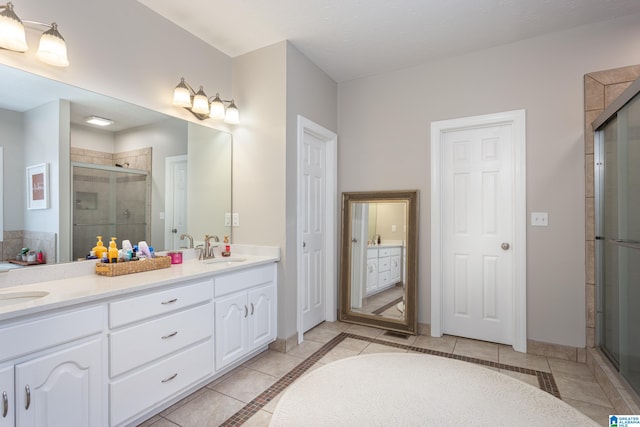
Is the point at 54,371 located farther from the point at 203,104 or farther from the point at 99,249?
the point at 203,104

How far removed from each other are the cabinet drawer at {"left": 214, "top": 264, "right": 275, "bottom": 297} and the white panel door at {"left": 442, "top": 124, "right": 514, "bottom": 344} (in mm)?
1737

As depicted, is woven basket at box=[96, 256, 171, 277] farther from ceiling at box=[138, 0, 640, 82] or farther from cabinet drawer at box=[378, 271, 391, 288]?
cabinet drawer at box=[378, 271, 391, 288]

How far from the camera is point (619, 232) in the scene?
2043mm

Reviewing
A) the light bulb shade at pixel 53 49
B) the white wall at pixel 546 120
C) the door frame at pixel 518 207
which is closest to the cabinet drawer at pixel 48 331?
the light bulb shade at pixel 53 49

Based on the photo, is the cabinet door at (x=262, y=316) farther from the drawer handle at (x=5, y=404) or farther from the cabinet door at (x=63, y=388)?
the drawer handle at (x=5, y=404)

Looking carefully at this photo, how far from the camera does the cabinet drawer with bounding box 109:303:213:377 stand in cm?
162

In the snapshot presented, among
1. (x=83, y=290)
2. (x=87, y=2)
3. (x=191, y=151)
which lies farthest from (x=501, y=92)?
(x=83, y=290)

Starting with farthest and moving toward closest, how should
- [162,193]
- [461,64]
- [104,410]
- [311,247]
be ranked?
[311,247] → [461,64] → [162,193] → [104,410]

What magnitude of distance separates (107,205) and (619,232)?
337 centimetres

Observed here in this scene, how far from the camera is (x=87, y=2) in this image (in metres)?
1.97

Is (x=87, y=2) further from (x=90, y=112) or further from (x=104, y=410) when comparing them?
(x=104, y=410)

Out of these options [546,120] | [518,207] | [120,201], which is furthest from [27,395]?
[546,120]

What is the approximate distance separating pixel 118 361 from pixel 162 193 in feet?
4.15


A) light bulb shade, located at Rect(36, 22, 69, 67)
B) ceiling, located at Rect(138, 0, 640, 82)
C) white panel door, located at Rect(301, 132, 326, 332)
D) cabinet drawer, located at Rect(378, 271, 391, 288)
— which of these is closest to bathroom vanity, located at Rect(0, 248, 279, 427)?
white panel door, located at Rect(301, 132, 326, 332)
